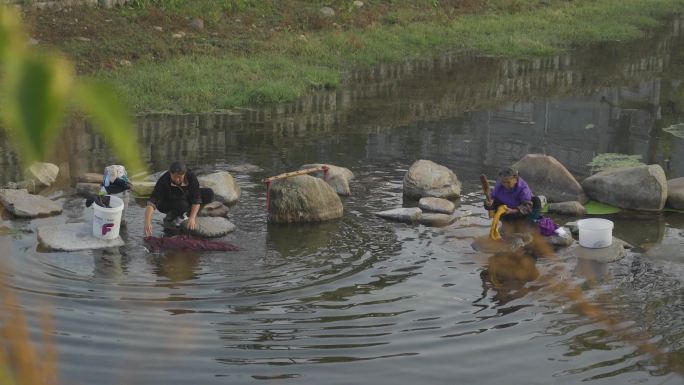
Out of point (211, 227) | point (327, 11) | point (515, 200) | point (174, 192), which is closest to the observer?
point (211, 227)

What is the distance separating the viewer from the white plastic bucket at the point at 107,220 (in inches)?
379

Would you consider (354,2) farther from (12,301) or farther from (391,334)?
(12,301)

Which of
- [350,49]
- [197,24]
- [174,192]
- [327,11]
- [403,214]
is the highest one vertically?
[327,11]

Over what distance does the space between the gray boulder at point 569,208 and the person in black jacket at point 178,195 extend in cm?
431

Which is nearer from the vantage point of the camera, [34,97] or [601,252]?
[34,97]

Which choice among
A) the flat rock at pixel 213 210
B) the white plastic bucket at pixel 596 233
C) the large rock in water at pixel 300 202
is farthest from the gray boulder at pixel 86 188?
the white plastic bucket at pixel 596 233

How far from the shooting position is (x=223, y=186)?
11656 millimetres

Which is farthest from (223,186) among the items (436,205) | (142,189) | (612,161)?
(612,161)

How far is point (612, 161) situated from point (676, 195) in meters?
2.50

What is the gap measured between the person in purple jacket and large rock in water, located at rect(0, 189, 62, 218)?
4.93 meters

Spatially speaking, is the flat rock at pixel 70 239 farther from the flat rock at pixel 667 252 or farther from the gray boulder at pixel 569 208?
the flat rock at pixel 667 252

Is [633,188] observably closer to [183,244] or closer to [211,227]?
[211,227]

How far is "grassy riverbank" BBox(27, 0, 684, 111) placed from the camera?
17.9 meters

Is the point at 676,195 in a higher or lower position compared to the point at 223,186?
lower
